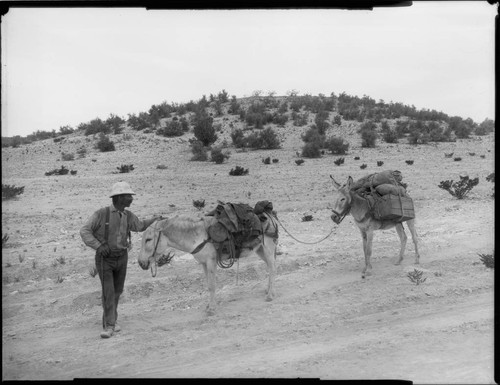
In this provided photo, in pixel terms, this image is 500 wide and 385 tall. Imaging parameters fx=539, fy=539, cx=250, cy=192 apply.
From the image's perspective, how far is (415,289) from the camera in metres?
8.91

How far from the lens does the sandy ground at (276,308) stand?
6363 mm

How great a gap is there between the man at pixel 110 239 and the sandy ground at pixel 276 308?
15.6 inches

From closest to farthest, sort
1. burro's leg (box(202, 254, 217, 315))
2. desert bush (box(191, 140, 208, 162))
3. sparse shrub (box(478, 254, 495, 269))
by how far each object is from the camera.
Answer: burro's leg (box(202, 254, 217, 315)), sparse shrub (box(478, 254, 495, 269)), desert bush (box(191, 140, 208, 162))

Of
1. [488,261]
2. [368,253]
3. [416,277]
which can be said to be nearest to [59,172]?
[368,253]

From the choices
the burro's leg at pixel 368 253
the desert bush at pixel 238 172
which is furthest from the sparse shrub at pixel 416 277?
the desert bush at pixel 238 172

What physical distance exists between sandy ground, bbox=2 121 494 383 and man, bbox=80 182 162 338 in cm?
40

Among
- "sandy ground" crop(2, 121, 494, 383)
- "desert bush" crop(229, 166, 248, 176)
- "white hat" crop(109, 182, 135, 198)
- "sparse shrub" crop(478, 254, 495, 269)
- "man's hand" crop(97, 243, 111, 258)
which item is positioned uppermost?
"white hat" crop(109, 182, 135, 198)

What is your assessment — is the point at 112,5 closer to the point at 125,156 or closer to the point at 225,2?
the point at 225,2

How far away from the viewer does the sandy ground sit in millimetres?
6363

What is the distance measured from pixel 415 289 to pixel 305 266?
7.84ft

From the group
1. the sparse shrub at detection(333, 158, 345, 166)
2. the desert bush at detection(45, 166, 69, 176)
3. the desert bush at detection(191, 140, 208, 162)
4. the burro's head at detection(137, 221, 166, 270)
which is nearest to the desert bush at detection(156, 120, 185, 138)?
the desert bush at detection(191, 140, 208, 162)

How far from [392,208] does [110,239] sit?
5048mm

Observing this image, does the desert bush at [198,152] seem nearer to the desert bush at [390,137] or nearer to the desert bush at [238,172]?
the desert bush at [238,172]

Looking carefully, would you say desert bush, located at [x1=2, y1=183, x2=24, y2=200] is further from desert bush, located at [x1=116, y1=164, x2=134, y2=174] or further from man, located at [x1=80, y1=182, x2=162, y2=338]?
man, located at [x1=80, y1=182, x2=162, y2=338]
